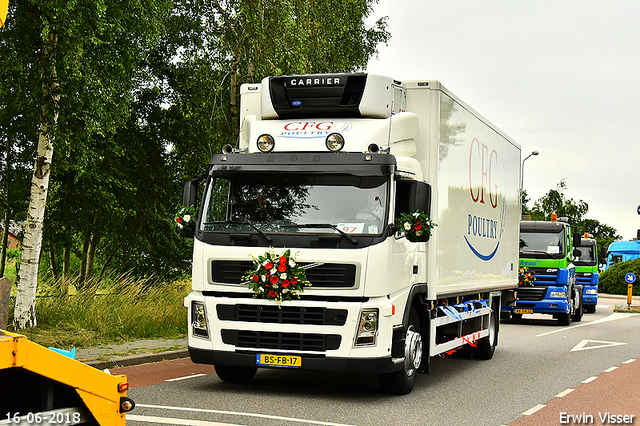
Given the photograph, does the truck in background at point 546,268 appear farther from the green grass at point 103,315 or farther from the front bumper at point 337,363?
the front bumper at point 337,363

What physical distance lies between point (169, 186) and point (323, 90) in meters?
15.3

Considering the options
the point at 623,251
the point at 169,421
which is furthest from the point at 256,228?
the point at 623,251

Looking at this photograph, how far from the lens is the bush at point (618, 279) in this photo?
48250mm

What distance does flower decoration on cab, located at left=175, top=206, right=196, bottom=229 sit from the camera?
9062 millimetres

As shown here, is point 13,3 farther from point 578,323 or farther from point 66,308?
point 578,323

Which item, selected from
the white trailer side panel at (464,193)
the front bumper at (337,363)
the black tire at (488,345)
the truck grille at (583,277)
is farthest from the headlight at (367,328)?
the truck grille at (583,277)

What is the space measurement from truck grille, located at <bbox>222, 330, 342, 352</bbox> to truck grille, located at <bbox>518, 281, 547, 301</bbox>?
14756 millimetres

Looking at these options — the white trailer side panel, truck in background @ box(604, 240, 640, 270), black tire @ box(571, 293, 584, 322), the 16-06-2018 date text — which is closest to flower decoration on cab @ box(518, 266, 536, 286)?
black tire @ box(571, 293, 584, 322)

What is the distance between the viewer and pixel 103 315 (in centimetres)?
1381

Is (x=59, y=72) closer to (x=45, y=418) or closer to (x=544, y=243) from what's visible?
(x=45, y=418)

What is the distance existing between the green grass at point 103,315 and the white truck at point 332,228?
13.1 ft

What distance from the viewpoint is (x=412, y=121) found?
31.7 feet

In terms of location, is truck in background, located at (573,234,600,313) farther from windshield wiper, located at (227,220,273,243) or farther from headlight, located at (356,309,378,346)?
windshield wiper, located at (227,220,273,243)

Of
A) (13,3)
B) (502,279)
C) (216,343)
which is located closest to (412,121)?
(216,343)
